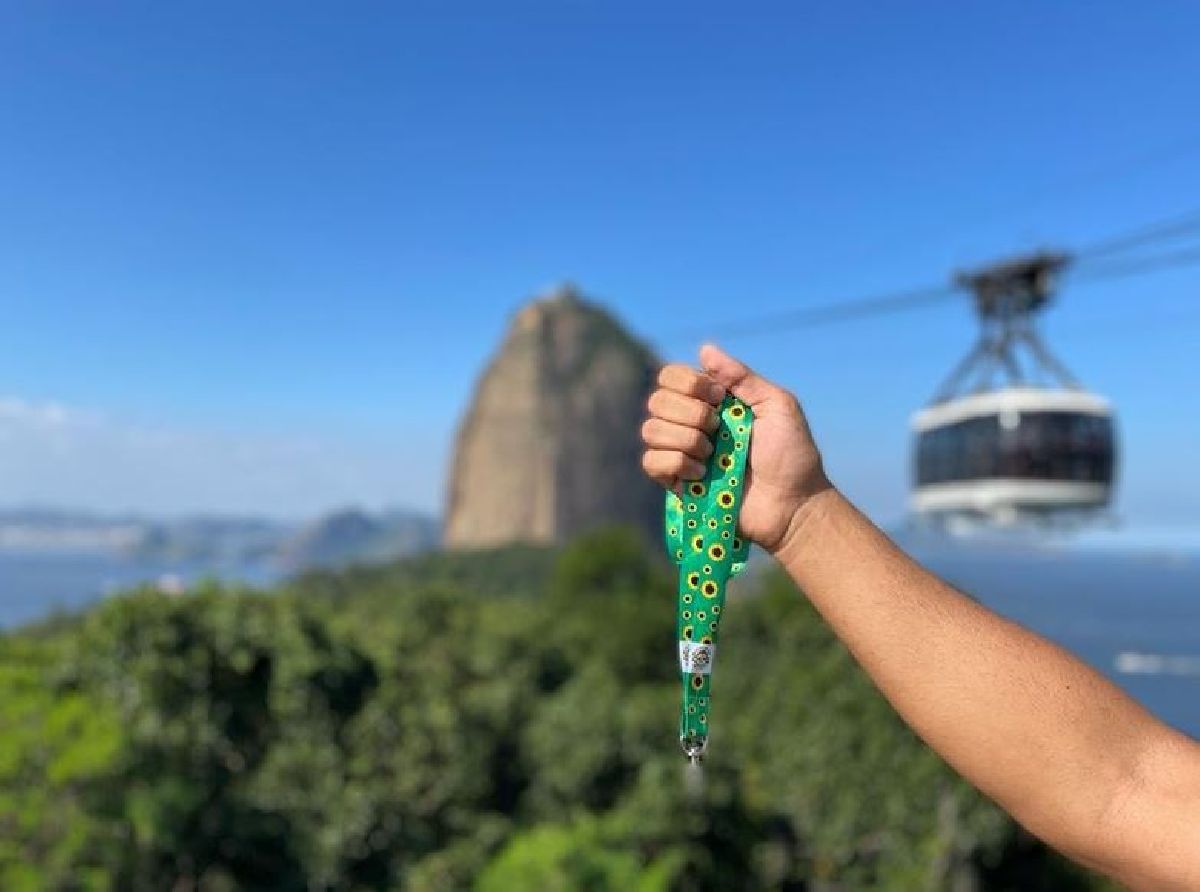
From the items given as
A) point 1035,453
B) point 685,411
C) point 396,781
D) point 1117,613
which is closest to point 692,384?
point 685,411

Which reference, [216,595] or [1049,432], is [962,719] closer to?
[1049,432]

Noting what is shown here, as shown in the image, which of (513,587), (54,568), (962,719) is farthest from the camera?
(54,568)

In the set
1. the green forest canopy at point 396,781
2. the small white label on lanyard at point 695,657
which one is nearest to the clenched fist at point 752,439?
the small white label on lanyard at point 695,657

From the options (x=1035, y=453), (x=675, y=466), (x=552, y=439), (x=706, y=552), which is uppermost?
(x=552, y=439)

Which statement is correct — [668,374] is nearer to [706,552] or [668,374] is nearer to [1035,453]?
[706,552]

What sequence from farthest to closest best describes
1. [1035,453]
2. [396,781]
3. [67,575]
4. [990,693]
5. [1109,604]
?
1. [67,575]
2. [1109,604]
3. [396,781]
4. [1035,453]
5. [990,693]

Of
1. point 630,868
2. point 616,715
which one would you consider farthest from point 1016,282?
point 616,715
